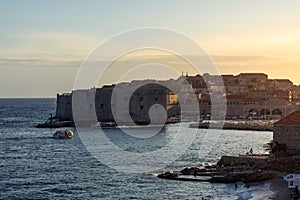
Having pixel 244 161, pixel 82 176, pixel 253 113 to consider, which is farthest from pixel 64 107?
pixel 244 161

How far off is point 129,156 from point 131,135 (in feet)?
53.3

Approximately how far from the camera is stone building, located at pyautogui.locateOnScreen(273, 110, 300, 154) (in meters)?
27.7

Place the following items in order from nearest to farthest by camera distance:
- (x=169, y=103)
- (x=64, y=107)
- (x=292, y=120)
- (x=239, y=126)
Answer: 1. (x=292, y=120)
2. (x=239, y=126)
3. (x=64, y=107)
4. (x=169, y=103)

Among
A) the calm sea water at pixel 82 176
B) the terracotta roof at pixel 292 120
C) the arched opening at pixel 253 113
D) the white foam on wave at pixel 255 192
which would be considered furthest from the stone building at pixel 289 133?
the arched opening at pixel 253 113

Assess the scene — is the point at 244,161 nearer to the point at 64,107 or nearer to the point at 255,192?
the point at 255,192

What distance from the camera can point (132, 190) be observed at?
22.5m

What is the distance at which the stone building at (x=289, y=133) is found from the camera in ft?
90.7

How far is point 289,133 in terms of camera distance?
91.6 ft

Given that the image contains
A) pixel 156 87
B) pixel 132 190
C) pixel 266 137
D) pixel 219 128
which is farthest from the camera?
pixel 156 87

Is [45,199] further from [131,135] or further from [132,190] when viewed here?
[131,135]

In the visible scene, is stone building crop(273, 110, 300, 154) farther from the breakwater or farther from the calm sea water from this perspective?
the breakwater

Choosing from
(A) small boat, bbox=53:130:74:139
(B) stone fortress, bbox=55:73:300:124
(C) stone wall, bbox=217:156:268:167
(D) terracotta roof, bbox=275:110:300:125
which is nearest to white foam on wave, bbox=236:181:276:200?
(C) stone wall, bbox=217:156:268:167

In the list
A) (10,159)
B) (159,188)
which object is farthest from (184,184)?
(10,159)

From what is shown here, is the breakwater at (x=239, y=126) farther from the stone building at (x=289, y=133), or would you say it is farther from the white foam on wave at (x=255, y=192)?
the white foam on wave at (x=255, y=192)
